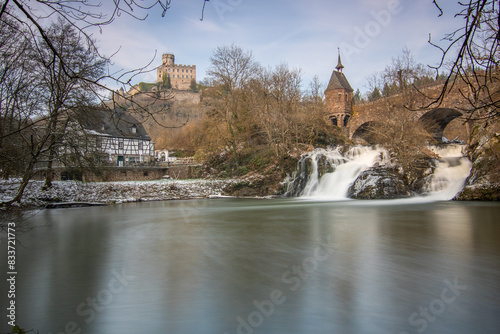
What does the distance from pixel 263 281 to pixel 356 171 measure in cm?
2091

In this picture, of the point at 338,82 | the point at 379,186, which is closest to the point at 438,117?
the point at 338,82

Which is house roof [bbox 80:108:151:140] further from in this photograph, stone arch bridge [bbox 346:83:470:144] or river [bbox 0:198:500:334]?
stone arch bridge [bbox 346:83:470:144]

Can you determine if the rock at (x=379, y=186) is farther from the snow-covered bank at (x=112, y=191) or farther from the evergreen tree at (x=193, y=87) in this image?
the evergreen tree at (x=193, y=87)

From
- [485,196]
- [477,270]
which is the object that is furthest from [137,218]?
[485,196]

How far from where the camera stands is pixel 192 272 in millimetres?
5918

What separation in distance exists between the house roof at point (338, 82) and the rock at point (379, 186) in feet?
105

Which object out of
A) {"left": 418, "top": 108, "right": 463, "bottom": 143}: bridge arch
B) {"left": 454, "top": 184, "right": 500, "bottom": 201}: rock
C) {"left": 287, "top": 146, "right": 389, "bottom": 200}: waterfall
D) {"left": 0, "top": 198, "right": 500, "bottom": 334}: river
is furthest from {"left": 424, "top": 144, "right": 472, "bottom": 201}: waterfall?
{"left": 418, "top": 108, "right": 463, "bottom": 143}: bridge arch

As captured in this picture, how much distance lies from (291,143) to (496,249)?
932 inches

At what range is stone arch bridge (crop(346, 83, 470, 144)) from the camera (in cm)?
3262

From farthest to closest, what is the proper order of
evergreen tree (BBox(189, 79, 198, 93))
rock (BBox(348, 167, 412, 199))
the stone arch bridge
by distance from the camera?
evergreen tree (BBox(189, 79, 198, 93))
the stone arch bridge
rock (BBox(348, 167, 412, 199))

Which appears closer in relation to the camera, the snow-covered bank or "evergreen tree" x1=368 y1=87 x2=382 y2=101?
the snow-covered bank

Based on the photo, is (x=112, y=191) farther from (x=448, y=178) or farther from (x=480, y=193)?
(x=480, y=193)

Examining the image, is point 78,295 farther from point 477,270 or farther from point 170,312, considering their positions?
point 477,270

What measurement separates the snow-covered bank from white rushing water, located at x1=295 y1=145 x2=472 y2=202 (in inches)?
287
